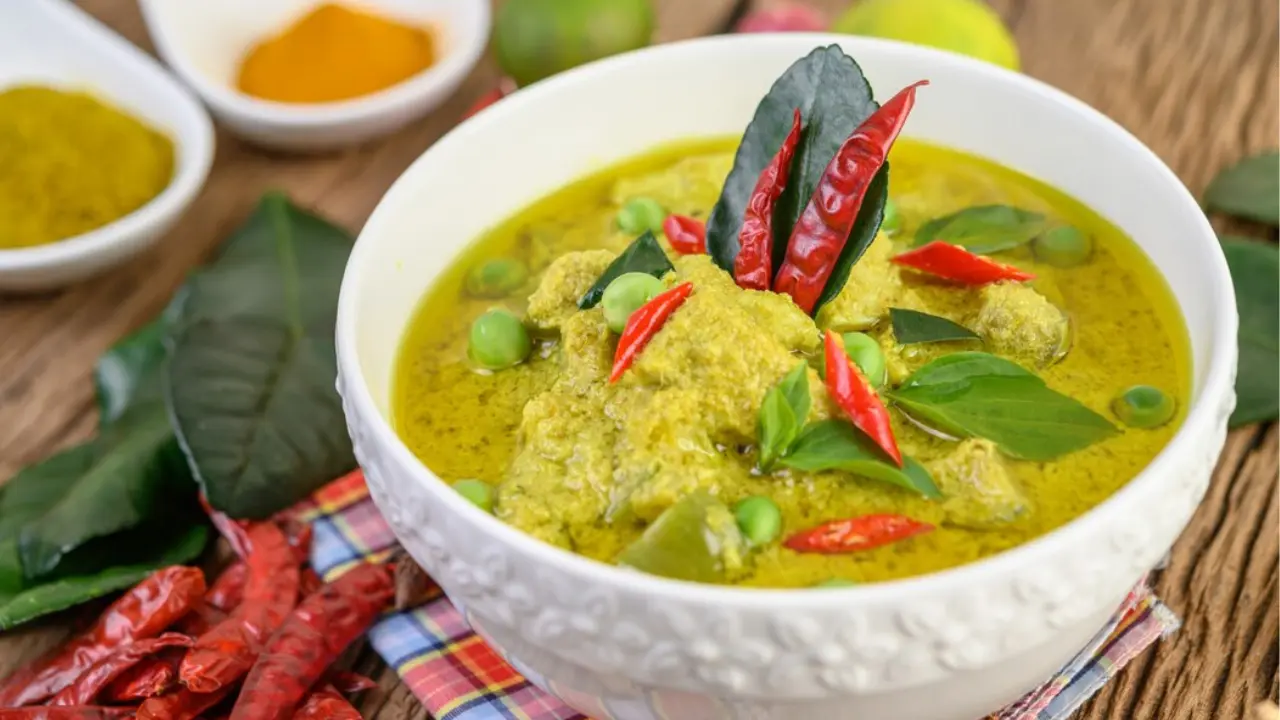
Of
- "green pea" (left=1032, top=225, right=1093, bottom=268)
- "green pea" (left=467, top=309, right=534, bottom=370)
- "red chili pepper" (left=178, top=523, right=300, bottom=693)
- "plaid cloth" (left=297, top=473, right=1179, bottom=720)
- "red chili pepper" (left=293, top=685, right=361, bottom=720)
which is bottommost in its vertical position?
"red chili pepper" (left=178, top=523, right=300, bottom=693)

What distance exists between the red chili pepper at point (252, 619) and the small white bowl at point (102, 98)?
1252 mm

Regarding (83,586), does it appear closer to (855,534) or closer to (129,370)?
(129,370)

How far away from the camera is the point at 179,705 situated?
2650 millimetres

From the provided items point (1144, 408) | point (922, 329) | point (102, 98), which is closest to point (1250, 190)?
point (1144, 408)

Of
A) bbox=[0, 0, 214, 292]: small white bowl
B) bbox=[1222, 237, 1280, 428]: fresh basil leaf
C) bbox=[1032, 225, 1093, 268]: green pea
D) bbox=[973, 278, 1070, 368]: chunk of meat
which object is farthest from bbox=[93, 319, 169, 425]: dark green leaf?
bbox=[1222, 237, 1280, 428]: fresh basil leaf

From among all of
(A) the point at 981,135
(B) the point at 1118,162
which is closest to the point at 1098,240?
(B) the point at 1118,162

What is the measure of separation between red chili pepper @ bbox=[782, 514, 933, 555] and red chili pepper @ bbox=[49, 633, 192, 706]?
1.40m

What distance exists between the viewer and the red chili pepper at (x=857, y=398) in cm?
231

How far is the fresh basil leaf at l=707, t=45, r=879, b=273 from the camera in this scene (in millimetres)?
2650

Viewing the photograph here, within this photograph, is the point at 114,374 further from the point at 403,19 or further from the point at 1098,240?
the point at 1098,240

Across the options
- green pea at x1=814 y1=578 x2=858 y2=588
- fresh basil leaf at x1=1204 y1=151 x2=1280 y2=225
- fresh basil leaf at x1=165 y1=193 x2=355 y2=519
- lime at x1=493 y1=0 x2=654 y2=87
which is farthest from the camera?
lime at x1=493 y1=0 x2=654 y2=87

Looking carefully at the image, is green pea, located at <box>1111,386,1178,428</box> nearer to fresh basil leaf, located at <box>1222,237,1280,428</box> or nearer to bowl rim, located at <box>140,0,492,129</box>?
fresh basil leaf, located at <box>1222,237,1280,428</box>

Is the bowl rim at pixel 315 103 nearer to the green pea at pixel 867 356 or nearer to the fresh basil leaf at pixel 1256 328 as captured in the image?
the green pea at pixel 867 356

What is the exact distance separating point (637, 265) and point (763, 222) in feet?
0.92
